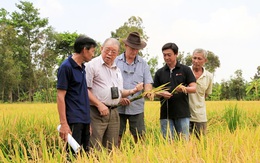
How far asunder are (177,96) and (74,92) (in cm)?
129

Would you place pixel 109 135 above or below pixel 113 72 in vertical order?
below

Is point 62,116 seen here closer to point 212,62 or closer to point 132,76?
point 132,76

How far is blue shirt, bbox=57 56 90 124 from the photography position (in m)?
2.98

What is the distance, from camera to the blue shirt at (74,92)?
9.77ft

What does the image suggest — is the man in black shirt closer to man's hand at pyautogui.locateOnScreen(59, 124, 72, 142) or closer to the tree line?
man's hand at pyautogui.locateOnScreen(59, 124, 72, 142)

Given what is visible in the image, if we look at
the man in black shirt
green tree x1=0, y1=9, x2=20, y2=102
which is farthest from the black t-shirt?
green tree x1=0, y1=9, x2=20, y2=102

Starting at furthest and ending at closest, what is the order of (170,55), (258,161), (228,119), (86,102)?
(228,119) → (170,55) → (86,102) → (258,161)

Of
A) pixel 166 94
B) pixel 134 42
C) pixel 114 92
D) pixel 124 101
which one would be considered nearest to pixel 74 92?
pixel 114 92

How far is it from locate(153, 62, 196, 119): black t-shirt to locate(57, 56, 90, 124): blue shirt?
1085mm

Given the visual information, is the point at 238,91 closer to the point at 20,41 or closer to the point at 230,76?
the point at 230,76

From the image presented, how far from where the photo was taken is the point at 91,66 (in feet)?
11.2

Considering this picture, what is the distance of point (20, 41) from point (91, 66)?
30.1m

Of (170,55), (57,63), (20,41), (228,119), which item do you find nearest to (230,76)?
(57,63)

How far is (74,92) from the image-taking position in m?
3.03
